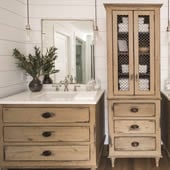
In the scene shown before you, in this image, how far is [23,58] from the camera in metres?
3.42

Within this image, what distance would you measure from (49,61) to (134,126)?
50.8 inches

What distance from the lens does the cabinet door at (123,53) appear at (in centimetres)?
311

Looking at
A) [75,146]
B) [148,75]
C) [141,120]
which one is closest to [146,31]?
[148,75]

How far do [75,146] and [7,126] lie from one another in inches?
27.3

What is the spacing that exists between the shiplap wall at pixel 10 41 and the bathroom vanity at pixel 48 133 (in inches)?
16.3

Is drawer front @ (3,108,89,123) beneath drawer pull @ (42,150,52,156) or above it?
above

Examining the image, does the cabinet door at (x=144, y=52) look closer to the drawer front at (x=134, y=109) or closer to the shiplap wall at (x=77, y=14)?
the drawer front at (x=134, y=109)

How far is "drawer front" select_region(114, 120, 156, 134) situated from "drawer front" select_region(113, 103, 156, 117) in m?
0.08

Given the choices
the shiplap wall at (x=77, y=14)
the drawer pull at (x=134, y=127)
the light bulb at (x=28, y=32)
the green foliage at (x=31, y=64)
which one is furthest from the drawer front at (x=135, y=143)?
the light bulb at (x=28, y=32)

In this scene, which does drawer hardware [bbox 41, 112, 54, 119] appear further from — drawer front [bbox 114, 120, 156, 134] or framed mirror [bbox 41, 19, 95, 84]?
framed mirror [bbox 41, 19, 95, 84]

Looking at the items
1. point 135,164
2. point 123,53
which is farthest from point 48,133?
point 123,53

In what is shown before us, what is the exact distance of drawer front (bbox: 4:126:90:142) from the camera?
112 inches

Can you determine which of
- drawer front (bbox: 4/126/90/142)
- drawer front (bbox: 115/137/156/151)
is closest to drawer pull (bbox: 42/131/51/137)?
drawer front (bbox: 4/126/90/142)

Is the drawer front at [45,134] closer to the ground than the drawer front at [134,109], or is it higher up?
closer to the ground
